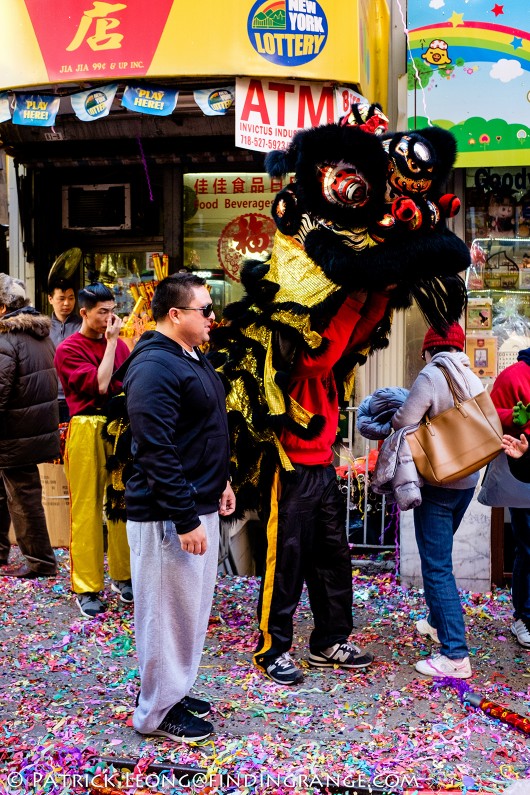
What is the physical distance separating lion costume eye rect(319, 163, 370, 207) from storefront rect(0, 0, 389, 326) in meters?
3.09

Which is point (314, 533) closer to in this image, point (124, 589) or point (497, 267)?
point (124, 589)

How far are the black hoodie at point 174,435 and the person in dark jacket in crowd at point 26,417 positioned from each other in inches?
102

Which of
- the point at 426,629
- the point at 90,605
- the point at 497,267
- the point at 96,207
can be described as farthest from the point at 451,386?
the point at 96,207

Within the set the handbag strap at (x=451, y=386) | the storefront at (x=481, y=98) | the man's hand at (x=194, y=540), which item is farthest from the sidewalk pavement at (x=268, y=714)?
the storefront at (x=481, y=98)

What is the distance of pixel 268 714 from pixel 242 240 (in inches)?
230

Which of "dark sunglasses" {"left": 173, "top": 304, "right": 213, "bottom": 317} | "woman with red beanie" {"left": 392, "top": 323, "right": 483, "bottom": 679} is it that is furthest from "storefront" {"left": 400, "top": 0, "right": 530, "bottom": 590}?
"dark sunglasses" {"left": 173, "top": 304, "right": 213, "bottom": 317}

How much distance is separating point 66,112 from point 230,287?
2313mm

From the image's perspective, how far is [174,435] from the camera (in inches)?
147

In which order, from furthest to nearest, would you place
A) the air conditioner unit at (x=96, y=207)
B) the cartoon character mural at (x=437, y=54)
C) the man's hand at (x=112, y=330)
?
the air conditioner unit at (x=96, y=207) → the cartoon character mural at (x=437, y=54) → the man's hand at (x=112, y=330)

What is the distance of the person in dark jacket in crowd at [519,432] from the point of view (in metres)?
4.82

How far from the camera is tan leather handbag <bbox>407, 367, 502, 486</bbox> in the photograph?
14.7ft

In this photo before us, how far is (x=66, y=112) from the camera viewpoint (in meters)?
8.13

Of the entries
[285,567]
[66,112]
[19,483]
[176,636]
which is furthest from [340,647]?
[66,112]

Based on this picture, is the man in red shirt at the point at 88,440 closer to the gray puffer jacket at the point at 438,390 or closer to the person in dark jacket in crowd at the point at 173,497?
the person in dark jacket in crowd at the point at 173,497
